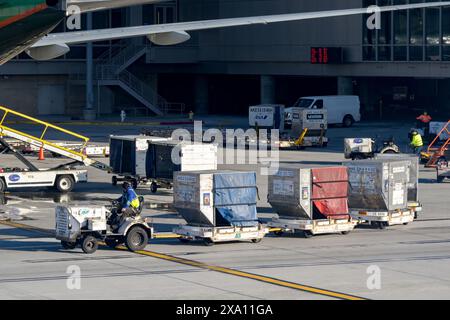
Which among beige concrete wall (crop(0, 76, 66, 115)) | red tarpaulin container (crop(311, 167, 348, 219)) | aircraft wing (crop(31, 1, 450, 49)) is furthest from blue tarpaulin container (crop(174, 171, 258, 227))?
beige concrete wall (crop(0, 76, 66, 115))

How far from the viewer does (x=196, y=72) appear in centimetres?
9775

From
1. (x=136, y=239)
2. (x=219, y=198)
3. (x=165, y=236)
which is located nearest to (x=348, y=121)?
(x=165, y=236)

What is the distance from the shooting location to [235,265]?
1153 inches

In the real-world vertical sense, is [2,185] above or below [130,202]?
A: above

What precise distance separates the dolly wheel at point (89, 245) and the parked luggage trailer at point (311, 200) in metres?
6.23

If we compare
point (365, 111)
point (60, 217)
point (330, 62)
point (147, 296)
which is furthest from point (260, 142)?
point (147, 296)

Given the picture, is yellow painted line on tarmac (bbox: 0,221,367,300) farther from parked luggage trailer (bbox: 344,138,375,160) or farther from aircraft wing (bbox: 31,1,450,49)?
parked luggage trailer (bbox: 344,138,375,160)

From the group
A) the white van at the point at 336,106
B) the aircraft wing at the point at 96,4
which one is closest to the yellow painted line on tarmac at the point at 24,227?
the aircraft wing at the point at 96,4

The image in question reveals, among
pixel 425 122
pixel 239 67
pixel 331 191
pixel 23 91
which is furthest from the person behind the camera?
pixel 239 67

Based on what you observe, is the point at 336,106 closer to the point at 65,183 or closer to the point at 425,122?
→ the point at 425,122

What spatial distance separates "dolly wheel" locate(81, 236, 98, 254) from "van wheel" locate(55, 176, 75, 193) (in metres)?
15.6

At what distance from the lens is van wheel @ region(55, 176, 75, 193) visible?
46.2 m

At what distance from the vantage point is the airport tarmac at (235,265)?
83.6ft

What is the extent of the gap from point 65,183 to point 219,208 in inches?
597
